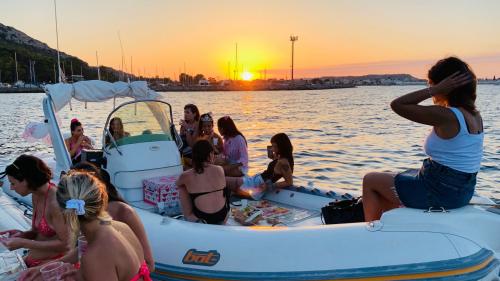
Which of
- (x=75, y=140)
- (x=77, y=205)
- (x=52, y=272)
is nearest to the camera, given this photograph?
(x=77, y=205)

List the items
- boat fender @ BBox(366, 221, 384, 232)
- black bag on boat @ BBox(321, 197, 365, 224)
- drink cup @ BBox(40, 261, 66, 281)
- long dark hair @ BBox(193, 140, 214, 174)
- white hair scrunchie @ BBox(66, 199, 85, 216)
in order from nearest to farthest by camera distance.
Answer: white hair scrunchie @ BBox(66, 199, 85, 216) → drink cup @ BBox(40, 261, 66, 281) → boat fender @ BBox(366, 221, 384, 232) → black bag on boat @ BBox(321, 197, 365, 224) → long dark hair @ BBox(193, 140, 214, 174)

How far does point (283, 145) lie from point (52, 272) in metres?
3.03

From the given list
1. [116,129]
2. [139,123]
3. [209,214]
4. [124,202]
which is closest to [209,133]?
[139,123]

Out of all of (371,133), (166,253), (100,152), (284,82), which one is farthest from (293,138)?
(284,82)

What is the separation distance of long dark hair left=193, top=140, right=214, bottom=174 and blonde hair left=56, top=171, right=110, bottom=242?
5.66ft

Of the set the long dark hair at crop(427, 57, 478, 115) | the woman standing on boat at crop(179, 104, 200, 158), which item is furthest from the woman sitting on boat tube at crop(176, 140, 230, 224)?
the woman standing on boat at crop(179, 104, 200, 158)

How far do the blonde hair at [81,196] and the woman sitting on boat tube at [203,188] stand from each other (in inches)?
68.8

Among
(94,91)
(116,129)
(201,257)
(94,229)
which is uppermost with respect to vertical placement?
(94,91)

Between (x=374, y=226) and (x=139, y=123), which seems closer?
(x=374, y=226)

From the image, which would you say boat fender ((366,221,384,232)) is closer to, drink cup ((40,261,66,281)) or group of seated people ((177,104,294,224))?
group of seated people ((177,104,294,224))

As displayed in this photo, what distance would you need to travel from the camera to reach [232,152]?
596 centimetres

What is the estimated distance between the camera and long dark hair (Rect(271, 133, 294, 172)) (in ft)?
17.0

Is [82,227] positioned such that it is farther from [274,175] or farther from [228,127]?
[228,127]

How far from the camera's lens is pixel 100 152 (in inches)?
212
